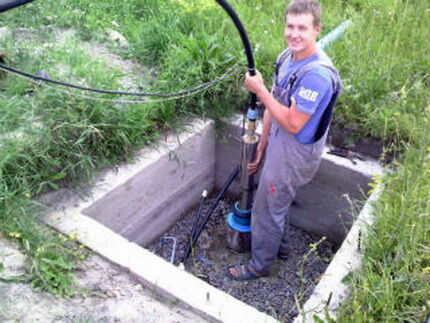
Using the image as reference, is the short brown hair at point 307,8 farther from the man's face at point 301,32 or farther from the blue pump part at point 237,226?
the blue pump part at point 237,226

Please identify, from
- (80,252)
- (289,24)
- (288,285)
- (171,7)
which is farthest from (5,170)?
(171,7)

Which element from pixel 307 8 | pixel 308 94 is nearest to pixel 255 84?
pixel 308 94

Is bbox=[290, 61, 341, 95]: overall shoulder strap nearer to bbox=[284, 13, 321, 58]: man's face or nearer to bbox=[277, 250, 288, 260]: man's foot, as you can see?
bbox=[284, 13, 321, 58]: man's face

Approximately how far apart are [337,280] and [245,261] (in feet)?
4.37

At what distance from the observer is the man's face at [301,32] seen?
2.35m

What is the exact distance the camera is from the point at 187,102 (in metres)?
3.62

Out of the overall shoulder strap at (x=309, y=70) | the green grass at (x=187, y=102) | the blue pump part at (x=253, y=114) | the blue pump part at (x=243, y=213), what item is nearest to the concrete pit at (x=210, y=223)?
the green grass at (x=187, y=102)

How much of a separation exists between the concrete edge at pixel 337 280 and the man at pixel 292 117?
47 centimetres

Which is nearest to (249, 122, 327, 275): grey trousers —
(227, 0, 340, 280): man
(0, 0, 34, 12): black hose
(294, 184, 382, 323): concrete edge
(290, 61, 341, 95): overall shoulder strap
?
(227, 0, 340, 280): man

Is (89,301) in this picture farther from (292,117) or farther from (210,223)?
(210,223)

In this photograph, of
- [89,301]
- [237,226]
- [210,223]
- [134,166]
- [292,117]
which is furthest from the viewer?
[210,223]

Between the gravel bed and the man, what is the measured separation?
1.14 feet

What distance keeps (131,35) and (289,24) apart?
2565mm

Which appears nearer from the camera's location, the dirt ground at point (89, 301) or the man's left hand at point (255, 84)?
the dirt ground at point (89, 301)
